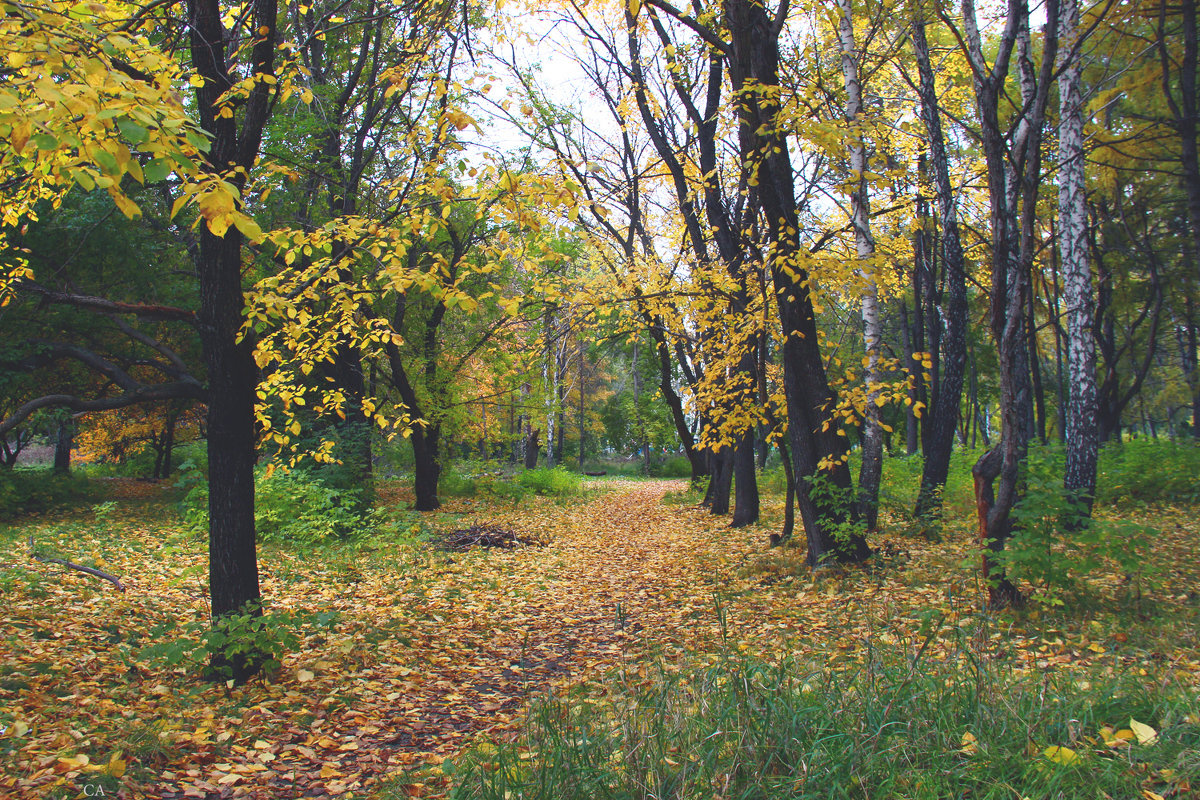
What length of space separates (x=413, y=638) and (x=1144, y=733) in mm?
4988

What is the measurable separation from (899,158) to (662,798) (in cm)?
1357

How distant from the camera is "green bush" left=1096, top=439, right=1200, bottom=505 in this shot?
35.5 feet

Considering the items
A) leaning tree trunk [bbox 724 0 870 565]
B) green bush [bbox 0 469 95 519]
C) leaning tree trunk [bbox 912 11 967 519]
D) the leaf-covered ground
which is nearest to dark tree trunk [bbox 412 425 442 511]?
the leaf-covered ground

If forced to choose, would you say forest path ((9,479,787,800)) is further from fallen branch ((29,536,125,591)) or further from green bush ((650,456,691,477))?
green bush ((650,456,691,477))

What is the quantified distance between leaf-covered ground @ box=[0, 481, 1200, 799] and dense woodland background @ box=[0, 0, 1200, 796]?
0.34 m

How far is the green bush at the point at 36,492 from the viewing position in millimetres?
12445

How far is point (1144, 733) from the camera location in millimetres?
2297

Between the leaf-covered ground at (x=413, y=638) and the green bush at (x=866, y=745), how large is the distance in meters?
0.38

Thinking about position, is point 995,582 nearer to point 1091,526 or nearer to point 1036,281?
point 1091,526

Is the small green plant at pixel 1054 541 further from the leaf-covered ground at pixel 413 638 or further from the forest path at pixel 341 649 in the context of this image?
the forest path at pixel 341 649

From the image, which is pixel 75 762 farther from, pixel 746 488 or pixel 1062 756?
pixel 746 488

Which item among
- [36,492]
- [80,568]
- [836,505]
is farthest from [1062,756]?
[36,492]

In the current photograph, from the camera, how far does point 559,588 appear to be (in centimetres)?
766

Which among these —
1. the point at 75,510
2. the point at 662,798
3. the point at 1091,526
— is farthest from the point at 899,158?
the point at 75,510
